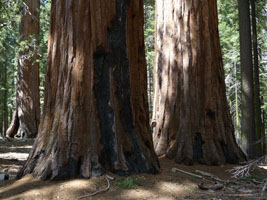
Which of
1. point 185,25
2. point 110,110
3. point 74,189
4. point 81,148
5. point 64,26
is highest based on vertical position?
point 185,25

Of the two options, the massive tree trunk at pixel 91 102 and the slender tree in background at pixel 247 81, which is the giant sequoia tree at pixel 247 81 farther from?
the massive tree trunk at pixel 91 102

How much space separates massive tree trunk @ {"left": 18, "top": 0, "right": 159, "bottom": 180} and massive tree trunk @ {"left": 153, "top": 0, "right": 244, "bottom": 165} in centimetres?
166

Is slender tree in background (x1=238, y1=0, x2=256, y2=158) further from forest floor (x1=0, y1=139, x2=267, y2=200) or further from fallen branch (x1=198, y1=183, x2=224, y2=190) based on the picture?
fallen branch (x1=198, y1=183, x2=224, y2=190)

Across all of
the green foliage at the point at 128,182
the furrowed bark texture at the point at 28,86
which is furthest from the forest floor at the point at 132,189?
the furrowed bark texture at the point at 28,86

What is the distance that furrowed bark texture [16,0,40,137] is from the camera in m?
12.6

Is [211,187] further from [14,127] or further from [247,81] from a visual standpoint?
[14,127]

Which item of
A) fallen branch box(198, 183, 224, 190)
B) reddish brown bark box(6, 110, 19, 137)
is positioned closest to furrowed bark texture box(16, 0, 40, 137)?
reddish brown bark box(6, 110, 19, 137)

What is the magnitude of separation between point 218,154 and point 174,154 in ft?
2.97

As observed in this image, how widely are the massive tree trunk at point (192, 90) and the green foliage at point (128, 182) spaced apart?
6.50ft

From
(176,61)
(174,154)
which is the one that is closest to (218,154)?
(174,154)

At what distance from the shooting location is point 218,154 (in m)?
5.63

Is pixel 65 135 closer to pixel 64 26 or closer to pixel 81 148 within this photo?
pixel 81 148

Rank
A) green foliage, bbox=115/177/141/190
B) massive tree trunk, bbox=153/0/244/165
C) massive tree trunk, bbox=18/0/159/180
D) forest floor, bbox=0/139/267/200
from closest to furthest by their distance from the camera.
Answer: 1. forest floor, bbox=0/139/267/200
2. green foliage, bbox=115/177/141/190
3. massive tree trunk, bbox=18/0/159/180
4. massive tree trunk, bbox=153/0/244/165

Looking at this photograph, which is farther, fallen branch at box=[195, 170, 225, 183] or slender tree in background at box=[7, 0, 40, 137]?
slender tree in background at box=[7, 0, 40, 137]
